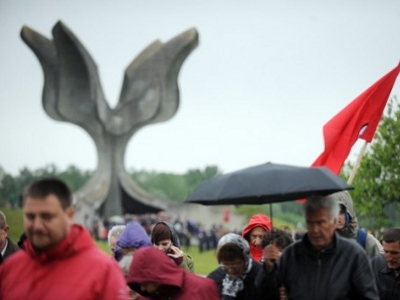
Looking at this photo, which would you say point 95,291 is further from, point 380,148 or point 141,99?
point 141,99

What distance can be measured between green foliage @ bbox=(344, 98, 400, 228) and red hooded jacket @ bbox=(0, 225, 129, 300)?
13.1 meters

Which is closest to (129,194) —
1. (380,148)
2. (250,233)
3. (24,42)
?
(24,42)

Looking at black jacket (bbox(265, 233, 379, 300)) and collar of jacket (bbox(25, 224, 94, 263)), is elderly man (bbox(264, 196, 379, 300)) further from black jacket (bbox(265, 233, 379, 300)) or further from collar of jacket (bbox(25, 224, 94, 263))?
collar of jacket (bbox(25, 224, 94, 263))

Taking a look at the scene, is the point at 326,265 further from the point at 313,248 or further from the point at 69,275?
the point at 69,275

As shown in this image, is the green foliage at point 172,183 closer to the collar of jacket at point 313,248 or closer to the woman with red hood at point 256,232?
the woman with red hood at point 256,232

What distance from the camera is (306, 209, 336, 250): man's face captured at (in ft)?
16.1

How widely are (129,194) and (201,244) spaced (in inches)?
480

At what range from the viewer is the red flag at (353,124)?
9109 mm

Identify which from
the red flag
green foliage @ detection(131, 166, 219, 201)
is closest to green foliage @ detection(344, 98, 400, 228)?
the red flag

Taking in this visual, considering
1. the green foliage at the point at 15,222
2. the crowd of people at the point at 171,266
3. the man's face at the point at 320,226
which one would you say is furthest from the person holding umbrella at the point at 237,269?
the green foliage at the point at 15,222

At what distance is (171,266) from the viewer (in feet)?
16.5

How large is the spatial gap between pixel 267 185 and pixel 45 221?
1341 millimetres

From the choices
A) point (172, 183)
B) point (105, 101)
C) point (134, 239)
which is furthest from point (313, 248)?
point (172, 183)

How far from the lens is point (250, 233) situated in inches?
306
